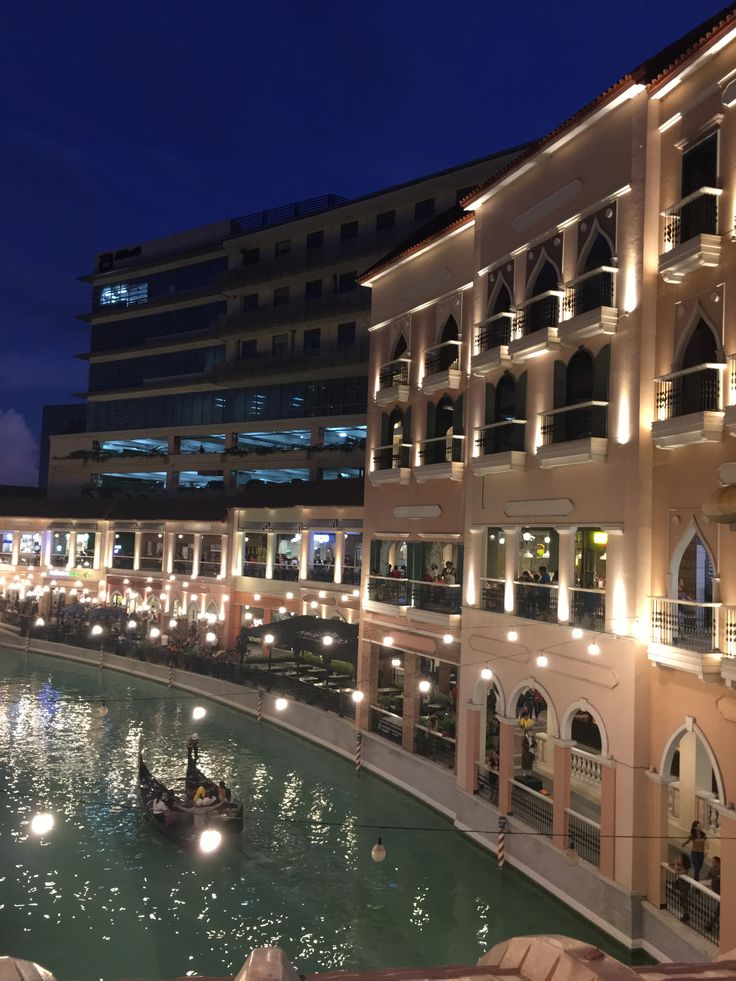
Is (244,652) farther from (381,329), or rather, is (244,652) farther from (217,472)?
(217,472)

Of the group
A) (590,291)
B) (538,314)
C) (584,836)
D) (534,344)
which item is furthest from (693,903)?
(538,314)

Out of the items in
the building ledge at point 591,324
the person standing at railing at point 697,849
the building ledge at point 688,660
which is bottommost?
the person standing at railing at point 697,849

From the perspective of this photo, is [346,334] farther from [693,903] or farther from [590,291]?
[693,903]

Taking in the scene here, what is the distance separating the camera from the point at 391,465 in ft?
82.2

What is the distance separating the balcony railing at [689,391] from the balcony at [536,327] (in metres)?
3.14

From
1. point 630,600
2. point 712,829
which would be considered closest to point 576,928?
point 712,829

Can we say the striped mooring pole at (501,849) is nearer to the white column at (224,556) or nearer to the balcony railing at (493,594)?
the balcony railing at (493,594)

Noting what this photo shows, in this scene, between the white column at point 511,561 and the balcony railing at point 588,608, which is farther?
the white column at point 511,561

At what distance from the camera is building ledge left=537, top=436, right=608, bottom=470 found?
1567 centimetres

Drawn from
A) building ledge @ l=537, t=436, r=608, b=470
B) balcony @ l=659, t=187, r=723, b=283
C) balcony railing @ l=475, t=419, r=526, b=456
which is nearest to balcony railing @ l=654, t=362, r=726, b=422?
building ledge @ l=537, t=436, r=608, b=470

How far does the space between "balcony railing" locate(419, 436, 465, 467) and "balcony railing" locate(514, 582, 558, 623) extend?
15.5ft

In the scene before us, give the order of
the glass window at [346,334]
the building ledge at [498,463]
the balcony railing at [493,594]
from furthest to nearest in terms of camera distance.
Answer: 1. the glass window at [346,334]
2. the balcony railing at [493,594]
3. the building ledge at [498,463]

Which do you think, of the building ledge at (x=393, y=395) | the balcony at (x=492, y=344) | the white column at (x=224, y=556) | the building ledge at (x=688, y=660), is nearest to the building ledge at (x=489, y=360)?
the balcony at (x=492, y=344)

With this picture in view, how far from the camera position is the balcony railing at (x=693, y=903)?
12664 millimetres
